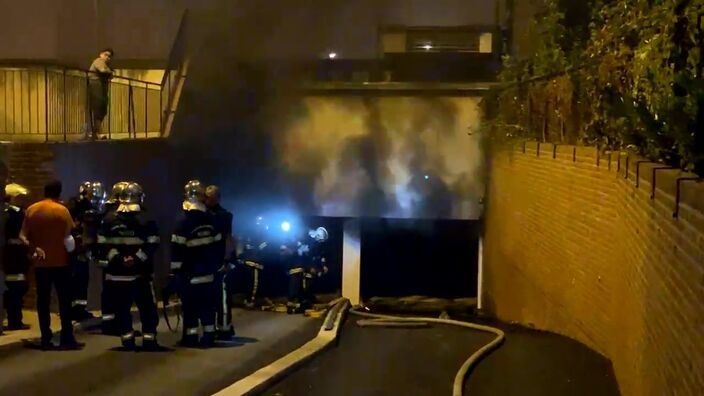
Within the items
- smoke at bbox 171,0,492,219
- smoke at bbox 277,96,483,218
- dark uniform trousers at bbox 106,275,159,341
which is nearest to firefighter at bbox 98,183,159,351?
dark uniform trousers at bbox 106,275,159,341

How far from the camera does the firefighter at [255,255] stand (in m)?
15.6

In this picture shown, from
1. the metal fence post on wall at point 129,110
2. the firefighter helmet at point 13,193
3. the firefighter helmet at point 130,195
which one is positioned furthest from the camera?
the metal fence post on wall at point 129,110

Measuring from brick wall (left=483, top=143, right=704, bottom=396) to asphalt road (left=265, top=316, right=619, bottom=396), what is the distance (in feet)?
0.89

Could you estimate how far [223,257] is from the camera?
10516mm

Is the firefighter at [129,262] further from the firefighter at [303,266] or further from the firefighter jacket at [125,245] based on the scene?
the firefighter at [303,266]

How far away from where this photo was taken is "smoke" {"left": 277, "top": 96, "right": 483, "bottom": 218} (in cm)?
1831

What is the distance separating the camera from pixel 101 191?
1155cm

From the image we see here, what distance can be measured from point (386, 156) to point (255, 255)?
3817mm

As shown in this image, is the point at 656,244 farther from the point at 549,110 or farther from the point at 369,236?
the point at 369,236

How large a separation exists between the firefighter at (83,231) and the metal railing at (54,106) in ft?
9.02

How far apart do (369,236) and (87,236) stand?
10.1 metres

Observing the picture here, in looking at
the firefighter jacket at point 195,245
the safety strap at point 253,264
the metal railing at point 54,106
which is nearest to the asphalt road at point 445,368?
the firefighter jacket at point 195,245

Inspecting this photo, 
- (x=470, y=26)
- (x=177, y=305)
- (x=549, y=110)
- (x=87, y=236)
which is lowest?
(x=177, y=305)

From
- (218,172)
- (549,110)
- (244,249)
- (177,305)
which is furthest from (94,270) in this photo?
(549,110)
